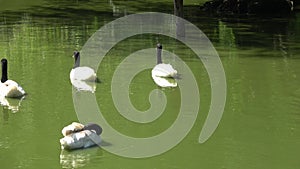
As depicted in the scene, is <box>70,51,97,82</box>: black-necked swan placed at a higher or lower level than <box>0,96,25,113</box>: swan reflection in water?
higher

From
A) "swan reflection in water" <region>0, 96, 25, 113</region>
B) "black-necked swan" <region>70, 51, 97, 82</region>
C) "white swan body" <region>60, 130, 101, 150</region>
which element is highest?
"black-necked swan" <region>70, 51, 97, 82</region>

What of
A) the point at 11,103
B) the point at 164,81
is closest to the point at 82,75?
the point at 164,81

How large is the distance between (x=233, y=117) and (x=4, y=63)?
544 cm

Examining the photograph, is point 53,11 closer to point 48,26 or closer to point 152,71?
point 48,26

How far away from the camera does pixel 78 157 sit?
1080cm

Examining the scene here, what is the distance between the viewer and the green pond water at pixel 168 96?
10.8 metres

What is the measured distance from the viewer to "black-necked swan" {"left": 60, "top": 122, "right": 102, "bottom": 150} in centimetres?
1095

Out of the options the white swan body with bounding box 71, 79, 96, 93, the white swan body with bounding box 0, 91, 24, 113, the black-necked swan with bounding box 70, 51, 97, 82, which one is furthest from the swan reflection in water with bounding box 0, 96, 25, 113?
the black-necked swan with bounding box 70, 51, 97, 82

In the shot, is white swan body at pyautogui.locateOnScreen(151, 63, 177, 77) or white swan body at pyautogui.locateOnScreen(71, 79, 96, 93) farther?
white swan body at pyautogui.locateOnScreen(151, 63, 177, 77)

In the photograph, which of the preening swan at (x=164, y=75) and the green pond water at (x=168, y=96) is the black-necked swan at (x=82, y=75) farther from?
the preening swan at (x=164, y=75)

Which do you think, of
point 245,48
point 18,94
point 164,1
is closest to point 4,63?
point 18,94

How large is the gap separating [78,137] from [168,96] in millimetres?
4040

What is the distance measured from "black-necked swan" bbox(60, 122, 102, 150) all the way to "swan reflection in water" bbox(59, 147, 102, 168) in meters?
0.10

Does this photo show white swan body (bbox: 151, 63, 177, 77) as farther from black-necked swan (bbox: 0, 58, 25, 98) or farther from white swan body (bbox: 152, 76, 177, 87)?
black-necked swan (bbox: 0, 58, 25, 98)
